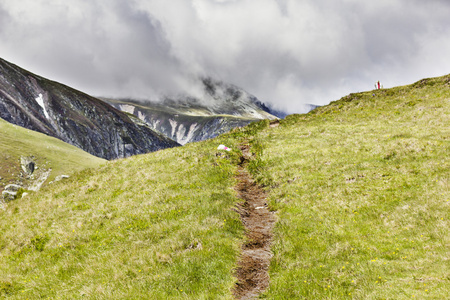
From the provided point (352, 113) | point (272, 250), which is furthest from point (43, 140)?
point (272, 250)

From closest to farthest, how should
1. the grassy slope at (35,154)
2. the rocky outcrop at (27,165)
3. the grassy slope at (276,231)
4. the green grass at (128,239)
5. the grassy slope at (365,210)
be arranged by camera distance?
the grassy slope at (365,210), the grassy slope at (276,231), the green grass at (128,239), the grassy slope at (35,154), the rocky outcrop at (27,165)

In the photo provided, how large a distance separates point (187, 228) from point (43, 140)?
401ft

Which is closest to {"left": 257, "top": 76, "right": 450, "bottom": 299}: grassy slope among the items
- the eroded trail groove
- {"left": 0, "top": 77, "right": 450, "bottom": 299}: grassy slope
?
{"left": 0, "top": 77, "right": 450, "bottom": 299}: grassy slope

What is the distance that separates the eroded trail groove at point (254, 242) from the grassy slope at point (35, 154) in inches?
3170

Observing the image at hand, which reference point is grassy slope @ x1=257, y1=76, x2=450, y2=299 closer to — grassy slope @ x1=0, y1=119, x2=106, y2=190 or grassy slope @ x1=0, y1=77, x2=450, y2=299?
grassy slope @ x1=0, y1=77, x2=450, y2=299

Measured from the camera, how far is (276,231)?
12992 mm

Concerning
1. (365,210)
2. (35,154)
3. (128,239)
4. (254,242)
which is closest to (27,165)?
(35,154)

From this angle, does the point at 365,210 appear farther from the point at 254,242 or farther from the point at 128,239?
the point at 128,239

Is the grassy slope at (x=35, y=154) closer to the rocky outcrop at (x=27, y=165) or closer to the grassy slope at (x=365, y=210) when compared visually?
the rocky outcrop at (x=27, y=165)

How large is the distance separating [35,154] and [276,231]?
11024cm

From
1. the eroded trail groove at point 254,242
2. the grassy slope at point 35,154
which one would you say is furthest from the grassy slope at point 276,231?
the grassy slope at point 35,154

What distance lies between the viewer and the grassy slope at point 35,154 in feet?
287

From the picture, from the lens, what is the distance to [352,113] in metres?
38.2

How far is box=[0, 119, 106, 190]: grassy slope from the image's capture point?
287 feet
